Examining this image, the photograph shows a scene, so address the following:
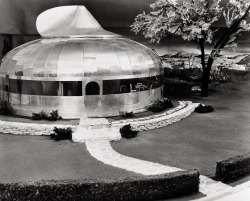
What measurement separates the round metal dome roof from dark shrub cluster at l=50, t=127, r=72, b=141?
3.33 m

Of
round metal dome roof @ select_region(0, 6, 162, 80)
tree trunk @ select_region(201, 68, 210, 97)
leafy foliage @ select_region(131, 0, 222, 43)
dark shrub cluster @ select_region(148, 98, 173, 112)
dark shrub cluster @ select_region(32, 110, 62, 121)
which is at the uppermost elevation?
leafy foliage @ select_region(131, 0, 222, 43)

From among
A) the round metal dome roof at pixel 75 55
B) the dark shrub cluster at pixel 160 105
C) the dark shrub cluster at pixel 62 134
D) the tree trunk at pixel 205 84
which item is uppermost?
the round metal dome roof at pixel 75 55

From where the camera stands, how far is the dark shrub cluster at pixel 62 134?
1451 cm

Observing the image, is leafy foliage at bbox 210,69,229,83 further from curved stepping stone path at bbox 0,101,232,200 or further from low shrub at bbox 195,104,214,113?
curved stepping stone path at bbox 0,101,232,200

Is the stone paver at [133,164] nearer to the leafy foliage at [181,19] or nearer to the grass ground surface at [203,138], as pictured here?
the grass ground surface at [203,138]

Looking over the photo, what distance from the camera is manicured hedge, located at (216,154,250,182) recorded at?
37.3ft

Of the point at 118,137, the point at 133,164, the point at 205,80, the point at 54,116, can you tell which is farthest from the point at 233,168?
the point at 205,80

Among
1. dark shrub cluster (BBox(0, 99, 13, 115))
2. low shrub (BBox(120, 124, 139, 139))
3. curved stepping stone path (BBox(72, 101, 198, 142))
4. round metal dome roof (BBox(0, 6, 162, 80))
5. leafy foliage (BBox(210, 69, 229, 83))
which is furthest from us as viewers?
leafy foliage (BBox(210, 69, 229, 83))

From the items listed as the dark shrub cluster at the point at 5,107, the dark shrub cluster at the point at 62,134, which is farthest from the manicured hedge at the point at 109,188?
the dark shrub cluster at the point at 5,107

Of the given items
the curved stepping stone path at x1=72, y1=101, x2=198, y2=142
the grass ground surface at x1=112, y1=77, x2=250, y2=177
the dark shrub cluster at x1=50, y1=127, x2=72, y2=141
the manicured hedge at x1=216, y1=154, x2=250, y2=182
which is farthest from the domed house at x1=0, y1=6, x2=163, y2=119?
the manicured hedge at x1=216, y1=154, x2=250, y2=182

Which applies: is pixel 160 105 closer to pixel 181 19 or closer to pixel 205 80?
pixel 205 80

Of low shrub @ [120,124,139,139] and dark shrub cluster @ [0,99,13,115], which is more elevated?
dark shrub cluster @ [0,99,13,115]

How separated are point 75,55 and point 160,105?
533 cm

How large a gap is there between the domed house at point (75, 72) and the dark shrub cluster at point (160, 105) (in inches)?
13.9
